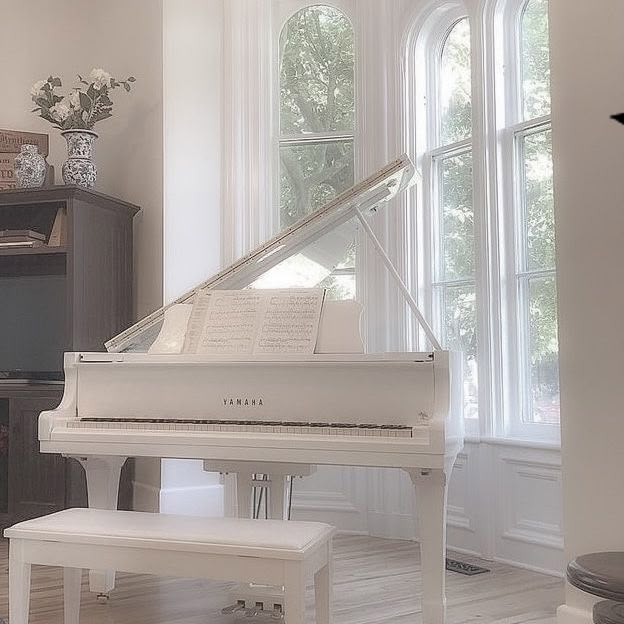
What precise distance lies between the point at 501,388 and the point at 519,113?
1444 millimetres

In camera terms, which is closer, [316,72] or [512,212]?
[512,212]

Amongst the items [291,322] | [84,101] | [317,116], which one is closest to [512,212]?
[317,116]

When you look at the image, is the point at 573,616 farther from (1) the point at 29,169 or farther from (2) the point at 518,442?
(1) the point at 29,169

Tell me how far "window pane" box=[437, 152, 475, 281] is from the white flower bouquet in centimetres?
193

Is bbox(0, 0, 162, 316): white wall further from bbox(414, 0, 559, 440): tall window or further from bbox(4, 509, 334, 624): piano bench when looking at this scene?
bbox(4, 509, 334, 624): piano bench

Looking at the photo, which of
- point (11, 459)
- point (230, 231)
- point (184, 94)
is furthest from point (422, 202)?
point (11, 459)

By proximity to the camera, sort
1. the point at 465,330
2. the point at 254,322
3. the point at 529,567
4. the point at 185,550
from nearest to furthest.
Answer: the point at 185,550, the point at 254,322, the point at 529,567, the point at 465,330

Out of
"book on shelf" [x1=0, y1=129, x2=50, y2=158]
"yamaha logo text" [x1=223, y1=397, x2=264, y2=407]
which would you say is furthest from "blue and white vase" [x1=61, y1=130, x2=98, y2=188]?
"yamaha logo text" [x1=223, y1=397, x2=264, y2=407]

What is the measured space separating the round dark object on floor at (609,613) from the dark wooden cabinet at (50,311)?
10.5 feet

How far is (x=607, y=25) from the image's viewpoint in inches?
109

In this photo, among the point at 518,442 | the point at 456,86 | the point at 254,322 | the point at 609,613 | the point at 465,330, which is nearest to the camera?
the point at 609,613

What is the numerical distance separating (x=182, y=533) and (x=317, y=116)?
3258 millimetres

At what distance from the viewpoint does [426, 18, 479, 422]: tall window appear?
4.61 m

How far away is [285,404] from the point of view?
3.06 m
